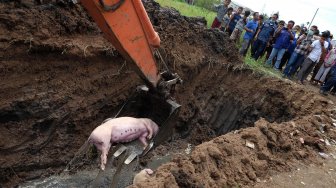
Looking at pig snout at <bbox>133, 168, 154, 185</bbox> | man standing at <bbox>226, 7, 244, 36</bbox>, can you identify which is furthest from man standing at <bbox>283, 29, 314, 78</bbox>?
pig snout at <bbox>133, 168, 154, 185</bbox>

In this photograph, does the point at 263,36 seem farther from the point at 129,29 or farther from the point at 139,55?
the point at 129,29

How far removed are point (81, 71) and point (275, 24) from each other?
28.0 feet

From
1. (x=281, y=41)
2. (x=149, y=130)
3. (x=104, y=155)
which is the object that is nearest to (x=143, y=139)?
(x=149, y=130)

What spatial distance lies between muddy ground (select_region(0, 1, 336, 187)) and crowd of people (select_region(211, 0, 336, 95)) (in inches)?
154

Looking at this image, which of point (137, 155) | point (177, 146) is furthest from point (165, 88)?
point (177, 146)

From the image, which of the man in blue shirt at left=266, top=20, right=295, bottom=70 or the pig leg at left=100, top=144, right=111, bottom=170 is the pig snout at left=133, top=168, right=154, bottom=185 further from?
the man in blue shirt at left=266, top=20, right=295, bottom=70

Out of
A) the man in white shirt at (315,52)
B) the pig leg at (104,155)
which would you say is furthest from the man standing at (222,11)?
the pig leg at (104,155)

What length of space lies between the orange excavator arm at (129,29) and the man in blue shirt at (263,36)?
7.66 metres

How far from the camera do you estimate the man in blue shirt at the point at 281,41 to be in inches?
468

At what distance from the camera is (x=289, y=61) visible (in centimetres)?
1234

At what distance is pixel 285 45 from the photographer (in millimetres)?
12039

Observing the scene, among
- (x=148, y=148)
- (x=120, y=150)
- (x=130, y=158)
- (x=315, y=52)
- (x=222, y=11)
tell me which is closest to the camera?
(x=130, y=158)

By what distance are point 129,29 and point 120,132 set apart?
1675 millimetres

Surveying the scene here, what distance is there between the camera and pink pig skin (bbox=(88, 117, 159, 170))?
5.15 metres
